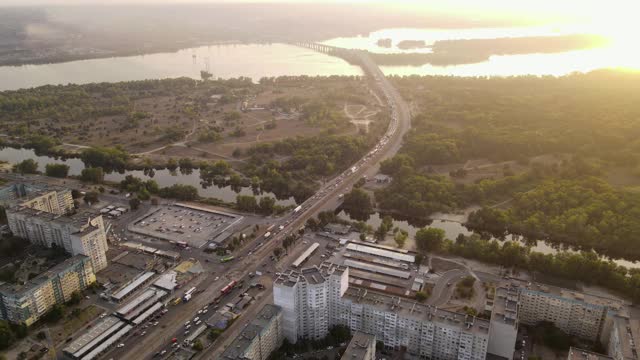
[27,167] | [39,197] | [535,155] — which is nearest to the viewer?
[39,197]

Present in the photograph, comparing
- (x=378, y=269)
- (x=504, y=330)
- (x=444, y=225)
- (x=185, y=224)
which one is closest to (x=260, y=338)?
(x=378, y=269)

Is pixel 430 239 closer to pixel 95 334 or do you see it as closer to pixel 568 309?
pixel 568 309

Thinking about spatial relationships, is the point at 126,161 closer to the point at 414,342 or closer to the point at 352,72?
the point at 414,342

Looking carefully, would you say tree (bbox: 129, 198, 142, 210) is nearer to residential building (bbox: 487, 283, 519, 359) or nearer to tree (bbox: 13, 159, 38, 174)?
tree (bbox: 13, 159, 38, 174)

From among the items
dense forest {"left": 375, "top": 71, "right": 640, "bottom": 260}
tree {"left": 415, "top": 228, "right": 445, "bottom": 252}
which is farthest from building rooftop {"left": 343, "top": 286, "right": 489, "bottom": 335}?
dense forest {"left": 375, "top": 71, "right": 640, "bottom": 260}

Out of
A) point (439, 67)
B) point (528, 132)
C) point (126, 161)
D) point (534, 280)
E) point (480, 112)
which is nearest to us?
point (534, 280)

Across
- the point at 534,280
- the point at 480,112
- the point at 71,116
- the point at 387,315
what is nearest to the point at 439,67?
the point at 480,112
